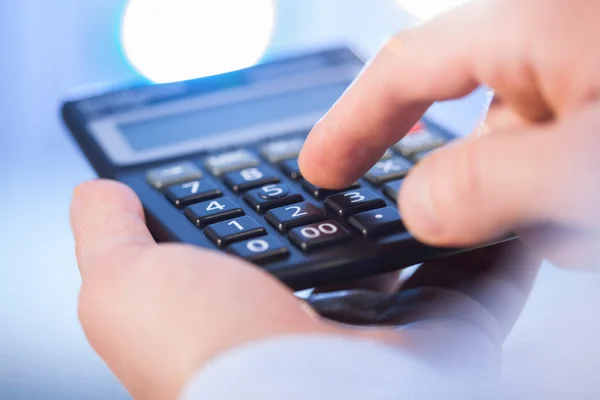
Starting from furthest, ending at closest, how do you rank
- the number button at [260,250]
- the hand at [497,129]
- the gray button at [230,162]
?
the gray button at [230,162]
the number button at [260,250]
the hand at [497,129]

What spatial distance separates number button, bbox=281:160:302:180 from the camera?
19.3 inches

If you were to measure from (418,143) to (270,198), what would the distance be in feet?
0.40

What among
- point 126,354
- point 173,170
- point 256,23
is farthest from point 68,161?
point 126,354

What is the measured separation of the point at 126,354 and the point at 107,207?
10cm

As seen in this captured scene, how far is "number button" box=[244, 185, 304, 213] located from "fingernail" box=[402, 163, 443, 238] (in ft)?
0.44

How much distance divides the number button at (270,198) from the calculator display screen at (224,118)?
0.32ft

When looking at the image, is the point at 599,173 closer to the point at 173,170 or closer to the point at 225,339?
the point at 225,339

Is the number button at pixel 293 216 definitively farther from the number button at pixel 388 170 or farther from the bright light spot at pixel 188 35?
the bright light spot at pixel 188 35

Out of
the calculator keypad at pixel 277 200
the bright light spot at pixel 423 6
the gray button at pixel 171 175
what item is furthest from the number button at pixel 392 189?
the bright light spot at pixel 423 6

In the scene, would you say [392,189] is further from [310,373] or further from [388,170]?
[310,373]

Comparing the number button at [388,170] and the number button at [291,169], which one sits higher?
the number button at [291,169]

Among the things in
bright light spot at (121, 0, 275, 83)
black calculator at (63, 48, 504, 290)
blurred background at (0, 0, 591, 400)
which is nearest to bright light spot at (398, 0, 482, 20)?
blurred background at (0, 0, 591, 400)

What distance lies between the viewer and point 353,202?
1.48ft

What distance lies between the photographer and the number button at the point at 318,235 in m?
0.41
